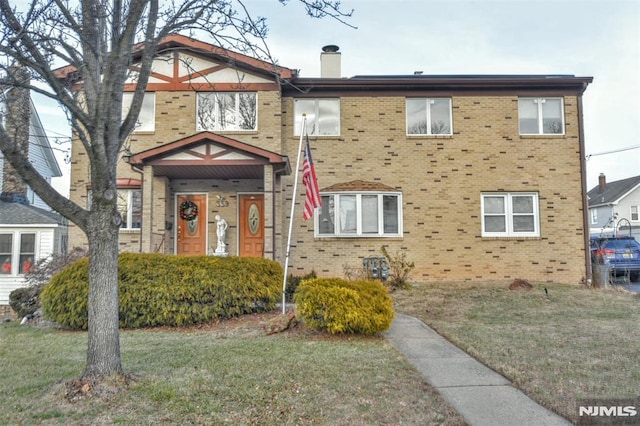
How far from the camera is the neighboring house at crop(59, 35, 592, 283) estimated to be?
13195mm

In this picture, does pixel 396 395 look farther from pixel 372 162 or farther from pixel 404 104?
pixel 404 104

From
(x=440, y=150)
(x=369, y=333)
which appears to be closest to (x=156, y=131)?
(x=440, y=150)

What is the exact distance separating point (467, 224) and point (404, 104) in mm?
4123

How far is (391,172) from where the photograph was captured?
13.5 metres

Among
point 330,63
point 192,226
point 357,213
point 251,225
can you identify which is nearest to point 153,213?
point 192,226

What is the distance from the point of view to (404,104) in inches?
541

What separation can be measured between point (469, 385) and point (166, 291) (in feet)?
18.3

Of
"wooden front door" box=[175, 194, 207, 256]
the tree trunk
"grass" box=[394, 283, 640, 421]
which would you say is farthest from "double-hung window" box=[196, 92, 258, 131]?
the tree trunk

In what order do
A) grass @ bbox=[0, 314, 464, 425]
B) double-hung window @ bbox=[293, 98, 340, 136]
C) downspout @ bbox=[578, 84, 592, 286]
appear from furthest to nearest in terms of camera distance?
1. double-hung window @ bbox=[293, 98, 340, 136]
2. downspout @ bbox=[578, 84, 592, 286]
3. grass @ bbox=[0, 314, 464, 425]

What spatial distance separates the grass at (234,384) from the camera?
12.9 ft

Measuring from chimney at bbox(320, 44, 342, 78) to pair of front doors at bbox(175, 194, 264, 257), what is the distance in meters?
4.75

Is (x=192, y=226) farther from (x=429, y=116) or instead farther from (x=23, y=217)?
(x=429, y=116)

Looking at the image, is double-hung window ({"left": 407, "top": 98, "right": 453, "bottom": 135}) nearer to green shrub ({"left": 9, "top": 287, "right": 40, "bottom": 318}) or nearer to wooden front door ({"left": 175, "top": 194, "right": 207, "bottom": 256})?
wooden front door ({"left": 175, "top": 194, "right": 207, "bottom": 256})

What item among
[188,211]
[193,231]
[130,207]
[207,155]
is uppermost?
[207,155]
